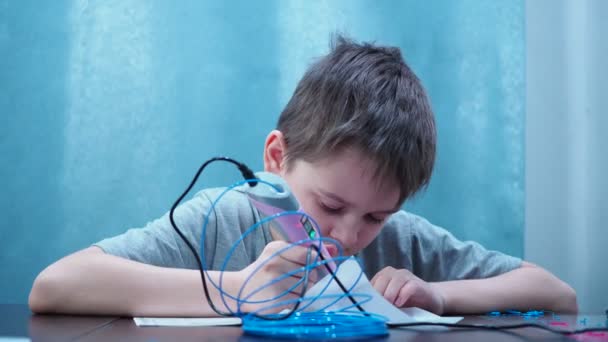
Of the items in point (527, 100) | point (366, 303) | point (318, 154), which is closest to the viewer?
point (366, 303)

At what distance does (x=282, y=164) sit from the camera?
108cm

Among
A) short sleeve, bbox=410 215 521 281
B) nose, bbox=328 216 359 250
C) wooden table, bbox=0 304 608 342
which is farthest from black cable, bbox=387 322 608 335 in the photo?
short sleeve, bbox=410 215 521 281

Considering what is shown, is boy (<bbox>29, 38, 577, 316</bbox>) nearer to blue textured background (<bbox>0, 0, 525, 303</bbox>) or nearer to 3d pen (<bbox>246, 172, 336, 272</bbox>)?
3d pen (<bbox>246, 172, 336, 272</bbox>)

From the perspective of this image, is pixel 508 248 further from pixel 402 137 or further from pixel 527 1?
pixel 402 137

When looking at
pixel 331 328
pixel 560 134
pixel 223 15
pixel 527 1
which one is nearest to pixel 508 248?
pixel 560 134

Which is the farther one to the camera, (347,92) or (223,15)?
(223,15)

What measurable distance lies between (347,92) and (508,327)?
1.54ft

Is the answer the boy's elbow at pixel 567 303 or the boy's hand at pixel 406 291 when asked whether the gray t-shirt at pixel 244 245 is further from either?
the boy's hand at pixel 406 291

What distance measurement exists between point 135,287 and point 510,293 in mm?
613

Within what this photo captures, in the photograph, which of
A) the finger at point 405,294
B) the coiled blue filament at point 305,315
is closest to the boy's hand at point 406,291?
the finger at point 405,294

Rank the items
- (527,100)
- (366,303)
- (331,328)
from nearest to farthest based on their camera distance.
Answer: (331,328)
(366,303)
(527,100)

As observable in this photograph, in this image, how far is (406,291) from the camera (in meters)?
0.93

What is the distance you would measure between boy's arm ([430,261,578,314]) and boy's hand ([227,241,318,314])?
0.29 metres

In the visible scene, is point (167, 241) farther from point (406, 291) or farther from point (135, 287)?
point (406, 291)
